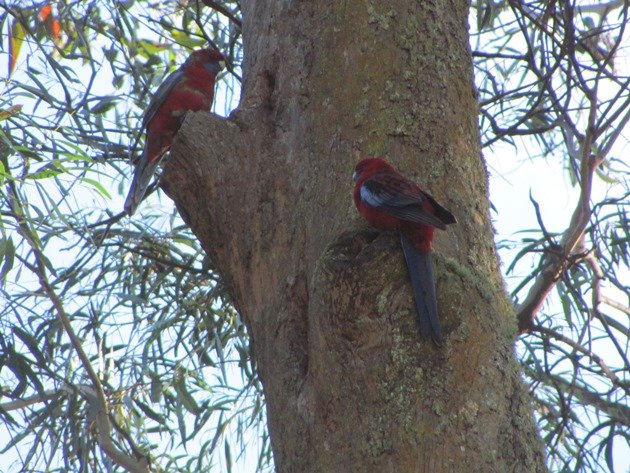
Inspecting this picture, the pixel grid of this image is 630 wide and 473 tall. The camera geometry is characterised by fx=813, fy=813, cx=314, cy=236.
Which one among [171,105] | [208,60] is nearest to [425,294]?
[171,105]

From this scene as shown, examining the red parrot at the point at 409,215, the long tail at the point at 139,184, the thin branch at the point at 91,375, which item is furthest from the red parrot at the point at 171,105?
the red parrot at the point at 409,215

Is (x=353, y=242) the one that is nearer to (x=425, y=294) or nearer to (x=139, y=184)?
(x=425, y=294)

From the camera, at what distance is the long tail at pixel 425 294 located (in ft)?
5.29

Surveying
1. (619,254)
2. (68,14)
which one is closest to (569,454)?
(619,254)

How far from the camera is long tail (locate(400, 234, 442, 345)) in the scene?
161 centimetres

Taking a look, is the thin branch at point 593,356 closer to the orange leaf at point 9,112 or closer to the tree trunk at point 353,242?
the tree trunk at point 353,242

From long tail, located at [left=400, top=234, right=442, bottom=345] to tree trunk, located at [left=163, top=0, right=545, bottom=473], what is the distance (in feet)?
0.06

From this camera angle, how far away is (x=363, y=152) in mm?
2070

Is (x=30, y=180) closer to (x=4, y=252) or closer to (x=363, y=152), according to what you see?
(x=4, y=252)

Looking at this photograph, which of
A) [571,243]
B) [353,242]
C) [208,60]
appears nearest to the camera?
[353,242]

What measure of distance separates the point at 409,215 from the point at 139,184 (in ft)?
5.52

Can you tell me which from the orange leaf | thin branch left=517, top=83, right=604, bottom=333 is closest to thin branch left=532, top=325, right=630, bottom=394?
thin branch left=517, top=83, right=604, bottom=333

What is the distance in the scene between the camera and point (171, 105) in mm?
3662

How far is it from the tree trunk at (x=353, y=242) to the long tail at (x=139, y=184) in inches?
32.4
